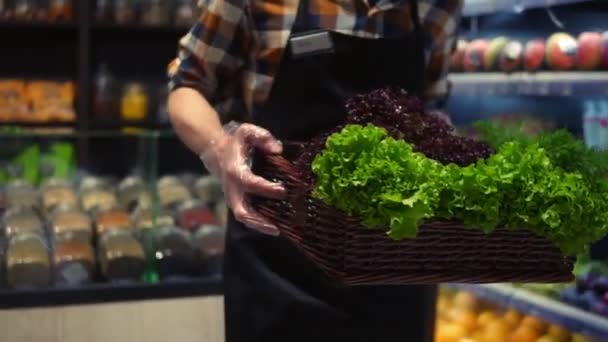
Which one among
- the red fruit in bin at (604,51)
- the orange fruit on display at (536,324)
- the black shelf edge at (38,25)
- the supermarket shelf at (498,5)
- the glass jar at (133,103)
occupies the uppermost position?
the supermarket shelf at (498,5)

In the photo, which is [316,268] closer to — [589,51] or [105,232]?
[105,232]

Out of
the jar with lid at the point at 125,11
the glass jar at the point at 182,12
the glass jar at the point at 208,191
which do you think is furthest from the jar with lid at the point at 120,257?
the glass jar at the point at 182,12

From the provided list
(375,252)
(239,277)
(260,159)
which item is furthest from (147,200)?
(375,252)

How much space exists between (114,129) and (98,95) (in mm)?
208

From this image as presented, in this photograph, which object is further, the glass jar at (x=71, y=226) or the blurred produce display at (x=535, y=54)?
the blurred produce display at (x=535, y=54)

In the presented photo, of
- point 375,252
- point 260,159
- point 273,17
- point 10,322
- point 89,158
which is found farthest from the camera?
point 89,158

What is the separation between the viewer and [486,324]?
2928mm

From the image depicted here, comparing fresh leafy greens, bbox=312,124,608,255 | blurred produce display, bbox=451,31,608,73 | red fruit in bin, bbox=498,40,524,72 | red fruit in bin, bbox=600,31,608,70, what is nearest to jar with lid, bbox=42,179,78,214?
blurred produce display, bbox=451,31,608,73

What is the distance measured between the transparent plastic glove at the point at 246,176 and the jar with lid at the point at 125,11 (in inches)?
151

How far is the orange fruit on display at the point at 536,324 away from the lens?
2740mm

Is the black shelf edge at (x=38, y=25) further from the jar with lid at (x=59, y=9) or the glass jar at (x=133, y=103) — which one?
the glass jar at (x=133, y=103)

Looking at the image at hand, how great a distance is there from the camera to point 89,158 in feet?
9.01

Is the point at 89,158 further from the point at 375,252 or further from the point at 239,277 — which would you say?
the point at 375,252

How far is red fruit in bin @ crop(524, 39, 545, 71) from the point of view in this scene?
9.37ft
